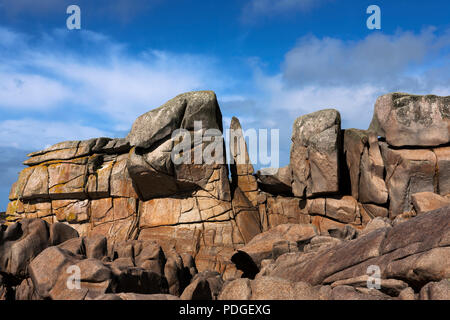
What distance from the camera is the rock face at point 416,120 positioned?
54.3ft

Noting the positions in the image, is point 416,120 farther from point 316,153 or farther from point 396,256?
point 396,256

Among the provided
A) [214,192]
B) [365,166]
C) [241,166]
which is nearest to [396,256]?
[365,166]

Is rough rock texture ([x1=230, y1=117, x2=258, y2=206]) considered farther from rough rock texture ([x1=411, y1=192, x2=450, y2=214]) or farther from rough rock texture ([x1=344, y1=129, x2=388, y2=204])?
rough rock texture ([x1=411, y1=192, x2=450, y2=214])

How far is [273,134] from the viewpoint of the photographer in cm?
1955

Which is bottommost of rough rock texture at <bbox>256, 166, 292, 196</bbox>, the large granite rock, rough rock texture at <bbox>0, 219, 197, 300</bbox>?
rough rock texture at <bbox>0, 219, 197, 300</bbox>

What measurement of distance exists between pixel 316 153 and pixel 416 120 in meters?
4.31

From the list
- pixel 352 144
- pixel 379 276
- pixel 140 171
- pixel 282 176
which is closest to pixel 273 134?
pixel 282 176

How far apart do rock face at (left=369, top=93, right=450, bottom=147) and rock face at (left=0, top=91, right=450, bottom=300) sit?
0.04m

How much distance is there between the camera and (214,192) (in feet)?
61.0

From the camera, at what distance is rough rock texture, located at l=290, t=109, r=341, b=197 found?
700 inches

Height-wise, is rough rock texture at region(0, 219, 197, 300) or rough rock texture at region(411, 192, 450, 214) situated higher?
rough rock texture at region(411, 192, 450, 214)

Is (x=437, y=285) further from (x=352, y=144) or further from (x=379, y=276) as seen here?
(x=352, y=144)

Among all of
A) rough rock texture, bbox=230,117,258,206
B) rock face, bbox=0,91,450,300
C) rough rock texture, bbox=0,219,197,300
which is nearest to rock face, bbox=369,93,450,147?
rock face, bbox=0,91,450,300

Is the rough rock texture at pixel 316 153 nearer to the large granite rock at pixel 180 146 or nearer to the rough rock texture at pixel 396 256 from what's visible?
the large granite rock at pixel 180 146
